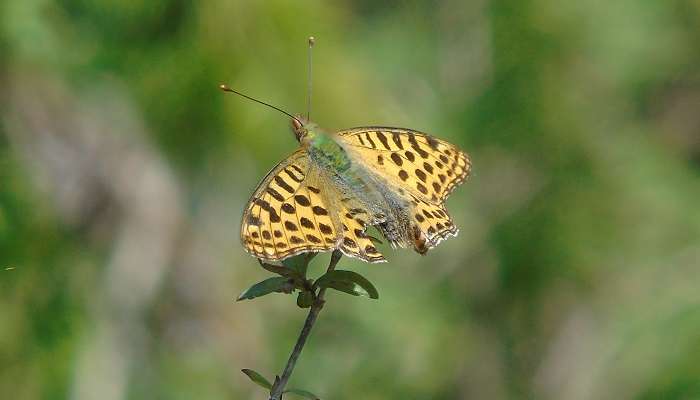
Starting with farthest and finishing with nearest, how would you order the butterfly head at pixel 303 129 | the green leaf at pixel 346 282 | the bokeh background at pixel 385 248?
the bokeh background at pixel 385 248, the butterfly head at pixel 303 129, the green leaf at pixel 346 282

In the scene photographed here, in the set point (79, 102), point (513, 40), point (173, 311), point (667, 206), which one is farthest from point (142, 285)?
point (667, 206)

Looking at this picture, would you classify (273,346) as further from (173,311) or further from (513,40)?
(513,40)

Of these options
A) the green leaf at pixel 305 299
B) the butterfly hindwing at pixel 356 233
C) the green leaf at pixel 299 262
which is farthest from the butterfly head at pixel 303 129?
the green leaf at pixel 305 299

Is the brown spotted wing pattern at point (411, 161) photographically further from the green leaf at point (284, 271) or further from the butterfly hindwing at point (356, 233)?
the green leaf at point (284, 271)

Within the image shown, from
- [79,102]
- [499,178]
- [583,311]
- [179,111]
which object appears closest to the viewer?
[179,111]

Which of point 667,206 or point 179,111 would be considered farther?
point 667,206

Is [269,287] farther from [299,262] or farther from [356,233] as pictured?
[356,233]
